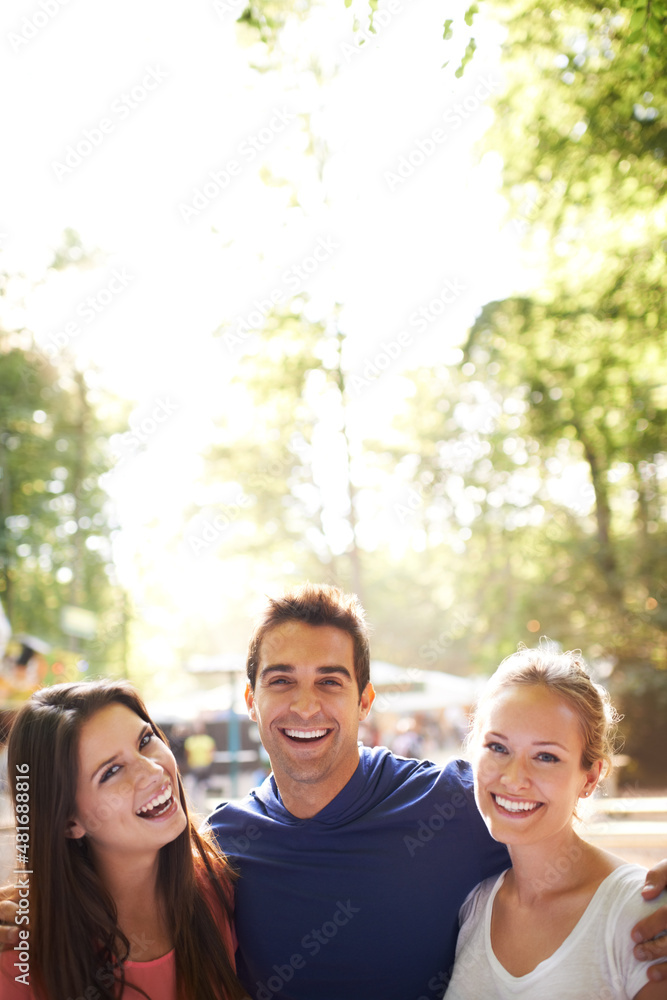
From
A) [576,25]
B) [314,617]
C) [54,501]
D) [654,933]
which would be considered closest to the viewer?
[654,933]

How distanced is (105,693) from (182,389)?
14970 millimetres

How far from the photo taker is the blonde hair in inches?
91.2

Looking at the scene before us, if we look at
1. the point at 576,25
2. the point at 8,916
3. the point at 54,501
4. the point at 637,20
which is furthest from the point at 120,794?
the point at 54,501

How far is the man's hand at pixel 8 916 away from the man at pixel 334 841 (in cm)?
70

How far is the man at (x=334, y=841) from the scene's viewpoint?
8.07 feet

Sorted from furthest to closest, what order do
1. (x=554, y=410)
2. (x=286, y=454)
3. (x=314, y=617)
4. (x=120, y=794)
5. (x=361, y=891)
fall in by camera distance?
(x=286, y=454), (x=554, y=410), (x=314, y=617), (x=361, y=891), (x=120, y=794)

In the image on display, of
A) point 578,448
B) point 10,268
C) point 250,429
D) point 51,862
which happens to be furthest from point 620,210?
point 10,268

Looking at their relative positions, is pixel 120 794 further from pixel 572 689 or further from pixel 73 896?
pixel 572 689

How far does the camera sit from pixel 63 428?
20859 mm

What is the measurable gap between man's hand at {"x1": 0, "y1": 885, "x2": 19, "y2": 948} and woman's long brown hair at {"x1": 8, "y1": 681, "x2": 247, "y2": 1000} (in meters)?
0.05

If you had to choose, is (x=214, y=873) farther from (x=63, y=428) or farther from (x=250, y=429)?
(x=63, y=428)

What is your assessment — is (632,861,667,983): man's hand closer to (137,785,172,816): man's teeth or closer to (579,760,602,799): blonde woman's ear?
(579,760,602,799): blonde woman's ear

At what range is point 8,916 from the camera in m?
2.27

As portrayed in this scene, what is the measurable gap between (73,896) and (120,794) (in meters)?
0.33
